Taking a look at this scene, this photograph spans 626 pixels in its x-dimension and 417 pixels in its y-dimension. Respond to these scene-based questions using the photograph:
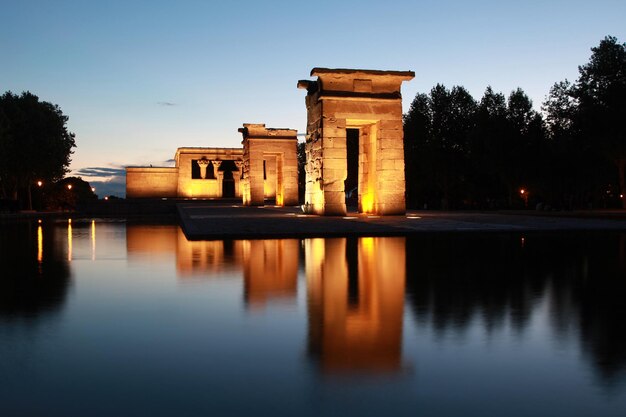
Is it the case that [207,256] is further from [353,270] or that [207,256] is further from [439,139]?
[439,139]

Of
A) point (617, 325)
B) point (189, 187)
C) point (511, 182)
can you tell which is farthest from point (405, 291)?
point (189, 187)

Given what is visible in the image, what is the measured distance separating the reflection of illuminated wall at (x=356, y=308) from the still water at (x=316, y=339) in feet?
0.09

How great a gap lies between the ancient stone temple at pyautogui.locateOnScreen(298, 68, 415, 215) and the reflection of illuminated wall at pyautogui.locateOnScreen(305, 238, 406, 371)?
43.5 ft

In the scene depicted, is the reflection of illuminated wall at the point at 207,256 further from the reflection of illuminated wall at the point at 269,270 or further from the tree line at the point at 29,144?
the tree line at the point at 29,144

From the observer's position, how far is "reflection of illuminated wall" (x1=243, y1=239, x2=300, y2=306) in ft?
24.1

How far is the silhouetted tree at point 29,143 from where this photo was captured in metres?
45.7

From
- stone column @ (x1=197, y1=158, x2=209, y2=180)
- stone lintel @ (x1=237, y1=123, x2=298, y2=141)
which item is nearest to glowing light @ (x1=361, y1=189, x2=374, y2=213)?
stone lintel @ (x1=237, y1=123, x2=298, y2=141)

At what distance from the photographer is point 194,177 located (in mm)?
63281

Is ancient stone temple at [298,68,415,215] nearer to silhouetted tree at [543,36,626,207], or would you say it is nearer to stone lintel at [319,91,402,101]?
stone lintel at [319,91,402,101]

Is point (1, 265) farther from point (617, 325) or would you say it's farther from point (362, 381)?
point (617, 325)

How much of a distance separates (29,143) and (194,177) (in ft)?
64.7

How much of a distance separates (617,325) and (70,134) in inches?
2069

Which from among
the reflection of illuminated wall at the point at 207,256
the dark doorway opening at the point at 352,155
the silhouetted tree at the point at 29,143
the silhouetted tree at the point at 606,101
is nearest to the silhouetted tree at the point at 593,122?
the silhouetted tree at the point at 606,101

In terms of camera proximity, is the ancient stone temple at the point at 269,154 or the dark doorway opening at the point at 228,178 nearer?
the ancient stone temple at the point at 269,154
